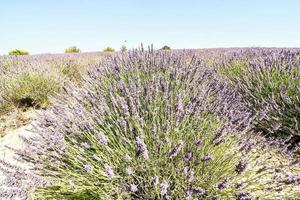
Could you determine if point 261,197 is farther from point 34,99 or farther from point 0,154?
point 34,99

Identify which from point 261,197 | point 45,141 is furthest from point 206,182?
point 45,141

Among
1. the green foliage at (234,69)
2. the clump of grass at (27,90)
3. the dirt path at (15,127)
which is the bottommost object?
the dirt path at (15,127)

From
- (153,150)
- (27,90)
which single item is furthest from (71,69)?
(153,150)

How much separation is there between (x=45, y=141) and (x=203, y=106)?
3.67 feet

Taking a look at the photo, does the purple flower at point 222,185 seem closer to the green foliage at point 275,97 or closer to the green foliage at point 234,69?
the green foliage at point 275,97

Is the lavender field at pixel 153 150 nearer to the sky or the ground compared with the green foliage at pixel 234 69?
nearer to the ground

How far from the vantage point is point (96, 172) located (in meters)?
1.89

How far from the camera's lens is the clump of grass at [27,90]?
16.2 feet

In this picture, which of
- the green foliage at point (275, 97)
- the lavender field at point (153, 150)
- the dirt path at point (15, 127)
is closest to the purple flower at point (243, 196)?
the lavender field at point (153, 150)

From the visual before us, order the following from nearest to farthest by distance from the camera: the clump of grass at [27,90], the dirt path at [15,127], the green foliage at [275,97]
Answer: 1. the green foliage at [275,97]
2. the dirt path at [15,127]
3. the clump of grass at [27,90]

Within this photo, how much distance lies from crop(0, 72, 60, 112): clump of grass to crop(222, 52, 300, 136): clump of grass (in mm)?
2906

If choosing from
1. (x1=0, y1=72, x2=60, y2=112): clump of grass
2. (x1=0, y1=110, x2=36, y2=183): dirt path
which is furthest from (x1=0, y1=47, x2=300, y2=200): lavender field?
(x1=0, y1=72, x2=60, y2=112): clump of grass

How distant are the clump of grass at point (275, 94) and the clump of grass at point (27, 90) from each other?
2906mm

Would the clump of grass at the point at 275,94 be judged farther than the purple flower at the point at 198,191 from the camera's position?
Yes
